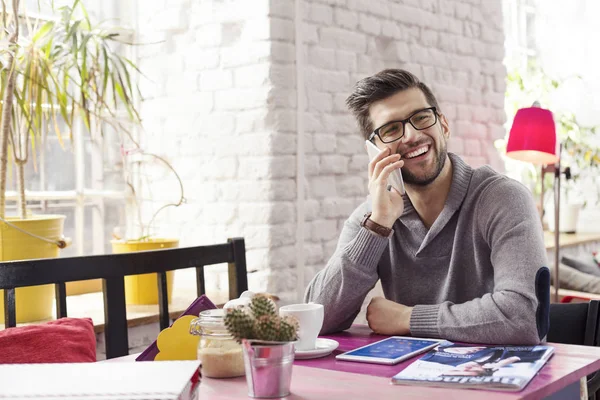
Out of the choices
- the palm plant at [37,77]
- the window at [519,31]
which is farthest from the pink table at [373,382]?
the window at [519,31]

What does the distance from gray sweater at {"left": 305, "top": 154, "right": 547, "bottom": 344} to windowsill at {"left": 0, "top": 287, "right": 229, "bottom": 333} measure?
2.28ft

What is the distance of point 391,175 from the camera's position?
203 cm

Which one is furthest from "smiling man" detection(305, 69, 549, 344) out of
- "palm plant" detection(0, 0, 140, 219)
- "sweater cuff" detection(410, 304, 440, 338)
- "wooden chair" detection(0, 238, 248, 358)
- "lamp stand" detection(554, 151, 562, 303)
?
"lamp stand" detection(554, 151, 562, 303)

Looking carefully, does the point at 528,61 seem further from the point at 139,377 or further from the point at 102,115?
the point at 139,377

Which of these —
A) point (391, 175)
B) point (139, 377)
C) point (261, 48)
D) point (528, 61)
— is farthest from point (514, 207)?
point (528, 61)

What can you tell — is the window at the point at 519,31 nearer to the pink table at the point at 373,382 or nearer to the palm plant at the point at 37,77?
the palm plant at the point at 37,77

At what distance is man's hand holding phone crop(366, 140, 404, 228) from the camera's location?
1930 millimetres

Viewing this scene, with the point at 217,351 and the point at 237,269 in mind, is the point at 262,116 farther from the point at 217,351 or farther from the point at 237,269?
the point at 217,351

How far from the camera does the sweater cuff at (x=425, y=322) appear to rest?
1.64m

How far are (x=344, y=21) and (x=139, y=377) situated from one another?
2.38m

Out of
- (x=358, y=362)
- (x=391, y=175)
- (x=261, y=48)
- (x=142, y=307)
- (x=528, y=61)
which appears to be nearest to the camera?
(x=358, y=362)

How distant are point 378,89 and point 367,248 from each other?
1.43 feet

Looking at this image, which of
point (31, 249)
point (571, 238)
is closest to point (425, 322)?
point (31, 249)

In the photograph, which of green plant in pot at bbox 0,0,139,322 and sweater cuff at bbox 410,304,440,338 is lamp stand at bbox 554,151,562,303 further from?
sweater cuff at bbox 410,304,440,338
